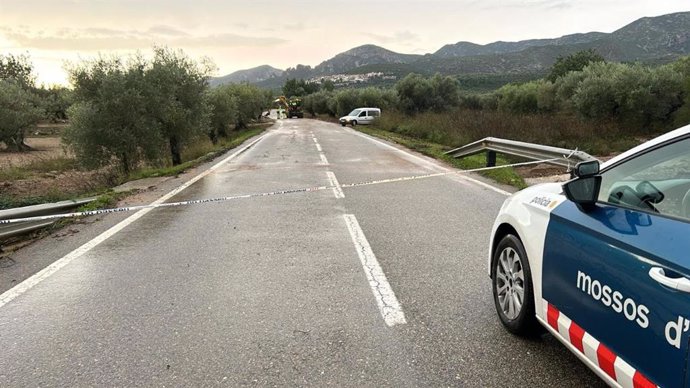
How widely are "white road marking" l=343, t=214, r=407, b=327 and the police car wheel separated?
78 cm

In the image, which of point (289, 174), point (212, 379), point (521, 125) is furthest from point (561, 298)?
point (521, 125)

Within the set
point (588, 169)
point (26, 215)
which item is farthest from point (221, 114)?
point (588, 169)

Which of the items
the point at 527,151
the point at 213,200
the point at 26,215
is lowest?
the point at 213,200

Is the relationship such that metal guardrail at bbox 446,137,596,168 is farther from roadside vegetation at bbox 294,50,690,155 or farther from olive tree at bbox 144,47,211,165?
olive tree at bbox 144,47,211,165

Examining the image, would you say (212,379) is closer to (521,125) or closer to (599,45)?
(521,125)

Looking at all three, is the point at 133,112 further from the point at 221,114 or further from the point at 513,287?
the point at 221,114

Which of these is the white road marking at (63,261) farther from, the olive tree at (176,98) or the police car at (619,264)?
the olive tree at (176,98)

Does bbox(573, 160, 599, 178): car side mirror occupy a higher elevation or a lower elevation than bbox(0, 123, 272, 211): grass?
higher

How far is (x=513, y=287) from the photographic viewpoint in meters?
3.37

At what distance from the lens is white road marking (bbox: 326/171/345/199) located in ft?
29.9

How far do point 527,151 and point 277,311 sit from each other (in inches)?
306

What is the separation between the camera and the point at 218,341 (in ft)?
11.1

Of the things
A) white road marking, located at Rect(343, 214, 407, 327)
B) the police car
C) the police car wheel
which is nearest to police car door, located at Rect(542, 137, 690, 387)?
the police car

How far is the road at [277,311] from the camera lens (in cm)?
298
